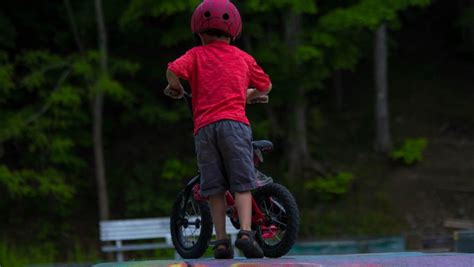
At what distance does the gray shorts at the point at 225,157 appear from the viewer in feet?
17.6

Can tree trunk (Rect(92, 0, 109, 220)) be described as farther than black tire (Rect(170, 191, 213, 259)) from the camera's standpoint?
Yes

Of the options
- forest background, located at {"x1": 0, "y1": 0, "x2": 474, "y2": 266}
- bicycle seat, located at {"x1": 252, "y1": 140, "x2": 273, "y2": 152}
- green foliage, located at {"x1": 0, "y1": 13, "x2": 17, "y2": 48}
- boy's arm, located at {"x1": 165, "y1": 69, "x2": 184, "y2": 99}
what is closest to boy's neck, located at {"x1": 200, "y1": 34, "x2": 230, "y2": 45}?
boy's arm, located at {"x1": 165, "y1": 69, "x2": 184, "y2": 99}

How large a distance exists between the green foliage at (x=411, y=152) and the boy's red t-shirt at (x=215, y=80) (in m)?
16.1

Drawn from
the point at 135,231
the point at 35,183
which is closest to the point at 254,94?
the point at 135,231

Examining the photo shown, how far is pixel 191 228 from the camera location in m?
6.07

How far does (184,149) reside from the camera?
22266 mm

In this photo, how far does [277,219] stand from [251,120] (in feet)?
46.0

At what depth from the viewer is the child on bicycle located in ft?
17.7

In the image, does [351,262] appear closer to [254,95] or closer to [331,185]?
[254,95]

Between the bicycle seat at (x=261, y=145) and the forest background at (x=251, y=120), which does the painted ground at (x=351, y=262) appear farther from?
the forest background at (x=251, y=120)

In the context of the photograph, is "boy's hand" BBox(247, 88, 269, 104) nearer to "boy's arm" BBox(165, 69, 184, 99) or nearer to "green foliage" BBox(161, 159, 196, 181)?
"boy's arm" BBox(165, 69, 184, 99)

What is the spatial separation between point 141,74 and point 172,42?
346 centimetres

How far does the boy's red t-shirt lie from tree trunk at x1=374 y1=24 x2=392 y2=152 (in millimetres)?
16345

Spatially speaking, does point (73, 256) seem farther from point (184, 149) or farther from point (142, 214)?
point (184, 149)
